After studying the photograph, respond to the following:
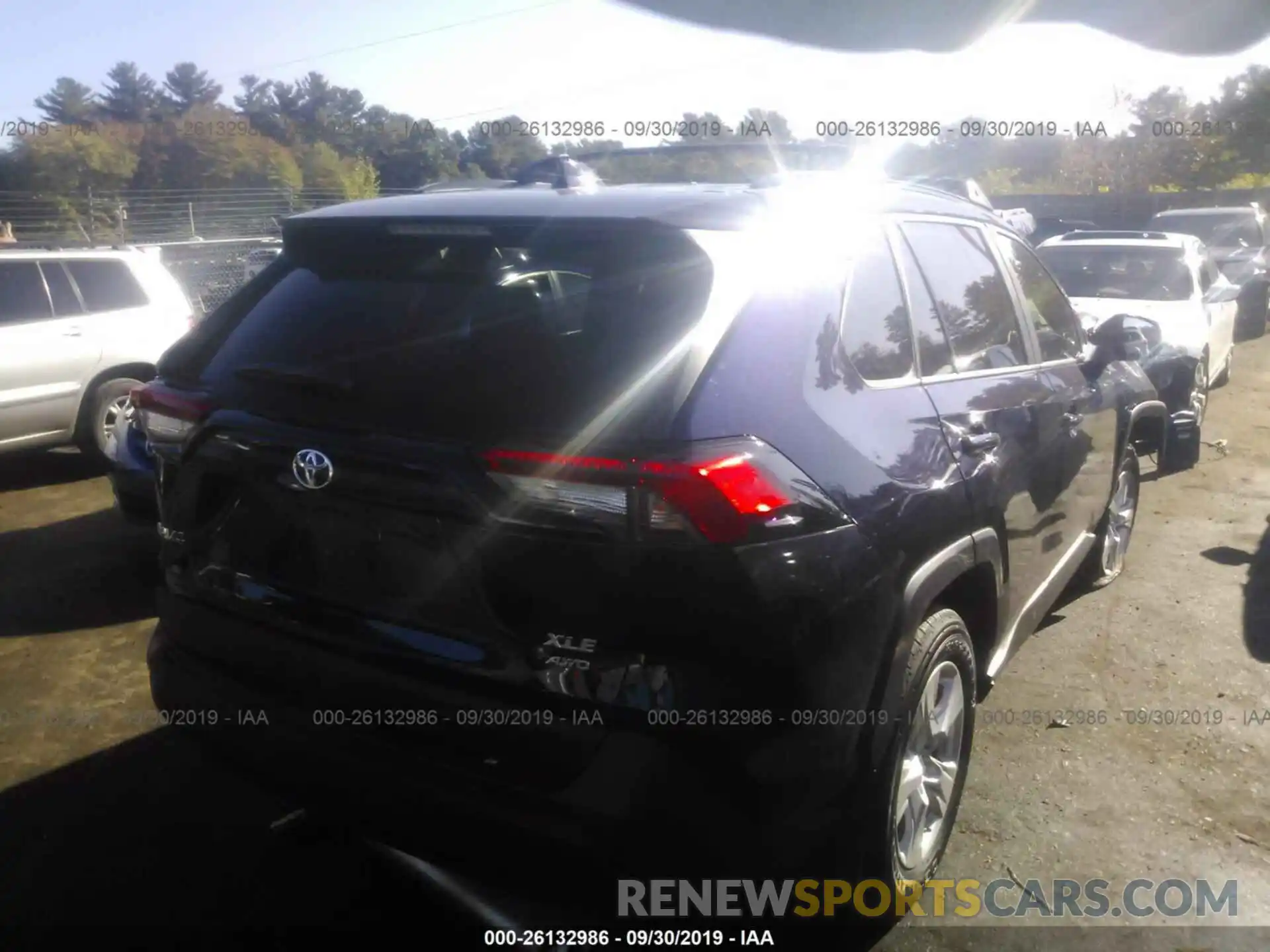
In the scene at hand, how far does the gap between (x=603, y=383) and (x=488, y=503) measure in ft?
1.11

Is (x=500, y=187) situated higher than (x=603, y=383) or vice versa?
(x=500, y=187)

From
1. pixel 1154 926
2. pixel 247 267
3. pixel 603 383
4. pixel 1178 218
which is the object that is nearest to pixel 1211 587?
pixel 1154 926

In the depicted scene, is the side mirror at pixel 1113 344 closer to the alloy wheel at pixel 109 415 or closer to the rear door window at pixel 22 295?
the alloy wheel at pixel 109 415

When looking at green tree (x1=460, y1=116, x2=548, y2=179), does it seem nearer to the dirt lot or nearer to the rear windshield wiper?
the dirt lot

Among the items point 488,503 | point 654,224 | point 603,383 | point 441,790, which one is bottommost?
point 441,790

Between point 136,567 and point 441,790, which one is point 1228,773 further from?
point 136,567

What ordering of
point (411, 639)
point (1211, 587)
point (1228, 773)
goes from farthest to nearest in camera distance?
point (1211, 587), point (1228, 773), point (411, 639)

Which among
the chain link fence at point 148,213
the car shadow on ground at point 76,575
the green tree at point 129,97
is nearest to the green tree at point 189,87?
the green tree at point 129,97

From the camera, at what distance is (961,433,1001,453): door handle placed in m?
2.96

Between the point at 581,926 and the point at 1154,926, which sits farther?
the point at 1154,926

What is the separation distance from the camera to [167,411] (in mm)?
2744

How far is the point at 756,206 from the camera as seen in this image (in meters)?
2.59

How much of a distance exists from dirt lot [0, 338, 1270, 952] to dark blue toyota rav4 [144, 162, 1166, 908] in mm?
554

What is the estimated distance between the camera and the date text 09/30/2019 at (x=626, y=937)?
2395 mm
